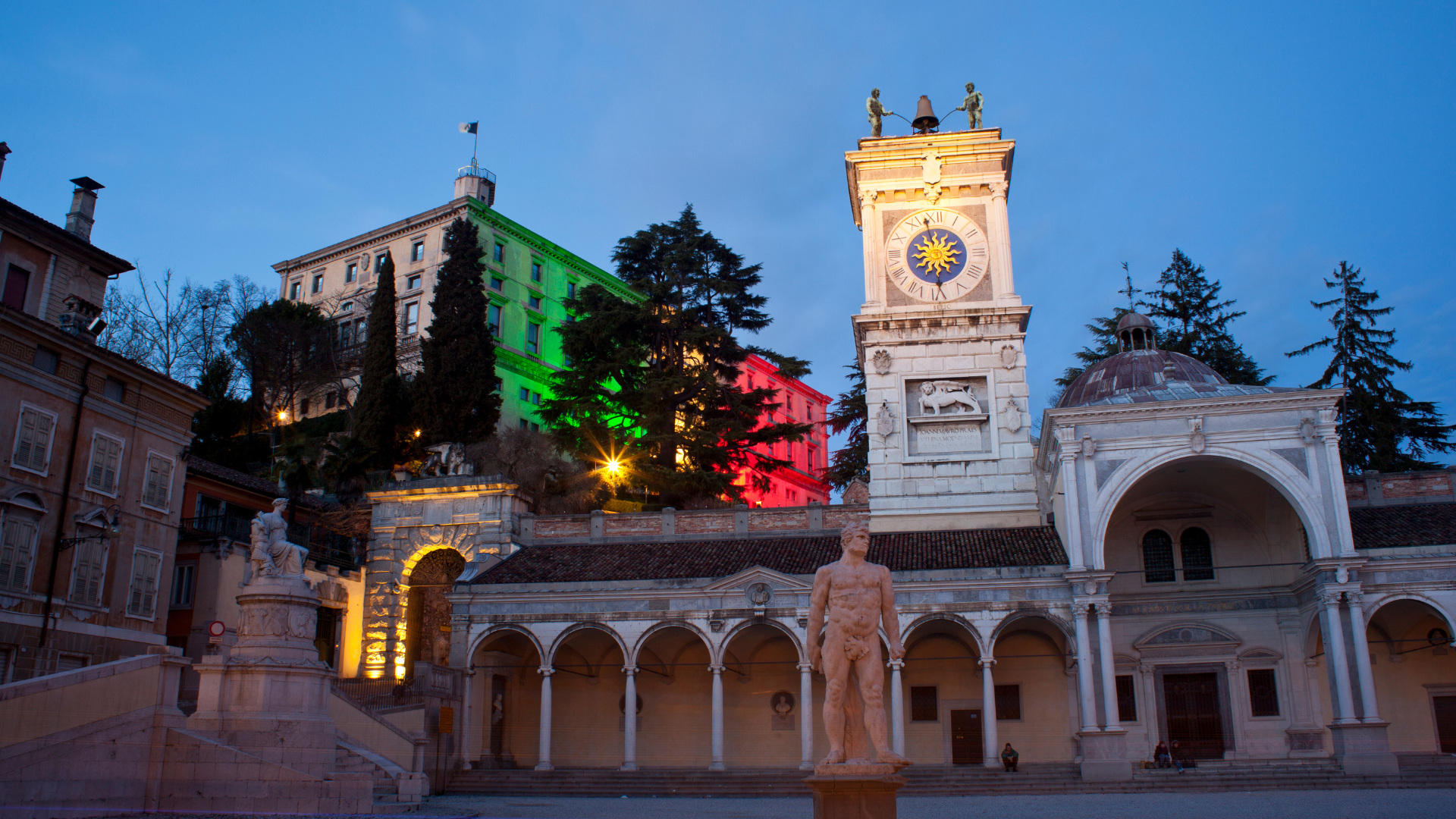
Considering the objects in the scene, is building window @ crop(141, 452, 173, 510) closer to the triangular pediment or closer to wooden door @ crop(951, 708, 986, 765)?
the triangular pediment

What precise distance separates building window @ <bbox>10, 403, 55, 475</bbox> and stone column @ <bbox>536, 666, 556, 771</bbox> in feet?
41.8

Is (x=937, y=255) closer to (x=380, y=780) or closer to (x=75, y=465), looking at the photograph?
(x=380, y=780)

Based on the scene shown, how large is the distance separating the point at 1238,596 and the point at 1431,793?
8456mm

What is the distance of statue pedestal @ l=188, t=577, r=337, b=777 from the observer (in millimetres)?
16422

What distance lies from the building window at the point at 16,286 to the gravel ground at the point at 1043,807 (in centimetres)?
1661

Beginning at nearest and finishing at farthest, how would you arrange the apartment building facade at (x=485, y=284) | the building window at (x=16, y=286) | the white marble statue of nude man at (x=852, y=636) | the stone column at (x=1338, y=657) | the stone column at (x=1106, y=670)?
1. the white marble statue of nude man at (x=852, y=636)
2. the stone column at (x=1338, y=657)
3. the stone column at (x=1106, y=670)
4. the building window at (x=16, y=286)
5. the apartment building facade at (x=485, y=284)

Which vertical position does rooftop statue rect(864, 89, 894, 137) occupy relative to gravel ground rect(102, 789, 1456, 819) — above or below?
above

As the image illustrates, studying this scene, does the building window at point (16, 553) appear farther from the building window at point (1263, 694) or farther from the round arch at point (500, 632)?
the building window at point (1263, 694)

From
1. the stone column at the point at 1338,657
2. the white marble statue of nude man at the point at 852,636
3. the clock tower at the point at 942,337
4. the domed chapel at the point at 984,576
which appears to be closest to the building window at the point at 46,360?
the domed chapel at the point at 984,576

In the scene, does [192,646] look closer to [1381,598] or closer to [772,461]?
[772,461]

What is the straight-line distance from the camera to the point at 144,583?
27469mm

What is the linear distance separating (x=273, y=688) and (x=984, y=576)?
16.6 meters

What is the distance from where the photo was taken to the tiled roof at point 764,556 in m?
27.6

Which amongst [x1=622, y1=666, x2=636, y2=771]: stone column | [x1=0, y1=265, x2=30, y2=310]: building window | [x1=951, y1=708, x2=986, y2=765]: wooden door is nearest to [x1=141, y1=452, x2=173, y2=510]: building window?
[x1=0, y1=265, x2=30, y2=310]: building window
